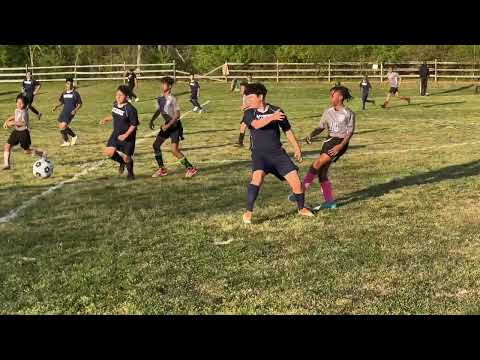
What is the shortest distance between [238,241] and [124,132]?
16.5 feet

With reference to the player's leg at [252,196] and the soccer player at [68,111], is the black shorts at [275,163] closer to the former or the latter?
the player's leg at [252,196]

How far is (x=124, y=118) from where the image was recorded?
35.7 feet

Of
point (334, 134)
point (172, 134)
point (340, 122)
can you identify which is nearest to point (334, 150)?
point (334, 134)

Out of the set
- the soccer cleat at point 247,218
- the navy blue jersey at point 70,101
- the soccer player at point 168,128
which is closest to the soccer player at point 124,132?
the soccer player at point 168,128

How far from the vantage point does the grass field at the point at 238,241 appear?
5.05m

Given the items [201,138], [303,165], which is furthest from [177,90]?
[303,165]

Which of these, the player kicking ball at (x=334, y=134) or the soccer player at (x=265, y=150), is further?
the player kicking ball at (x=334, y=134)

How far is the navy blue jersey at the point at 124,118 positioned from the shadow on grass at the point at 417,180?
4.37 metres

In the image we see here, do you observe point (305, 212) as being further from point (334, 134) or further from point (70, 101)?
point (70, 101)

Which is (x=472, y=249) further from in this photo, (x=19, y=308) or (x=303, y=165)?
(x=303, y=165)

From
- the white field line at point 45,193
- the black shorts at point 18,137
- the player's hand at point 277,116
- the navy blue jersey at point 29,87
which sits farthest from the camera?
the navy blue jersey at point 29,87

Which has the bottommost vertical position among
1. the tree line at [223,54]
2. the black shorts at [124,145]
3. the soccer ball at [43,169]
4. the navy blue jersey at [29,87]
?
the soccer ball at [43,169]

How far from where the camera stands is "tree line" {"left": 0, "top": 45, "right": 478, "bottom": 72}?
157 feet

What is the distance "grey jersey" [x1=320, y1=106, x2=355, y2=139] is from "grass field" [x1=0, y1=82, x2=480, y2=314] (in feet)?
3.69
